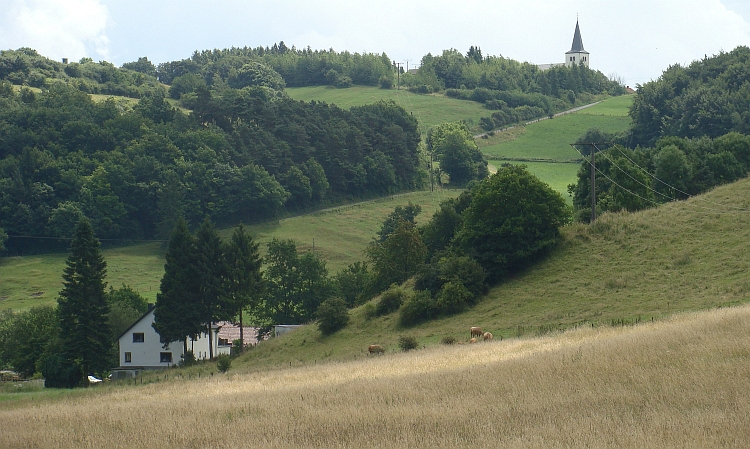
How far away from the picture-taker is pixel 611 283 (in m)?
53.0

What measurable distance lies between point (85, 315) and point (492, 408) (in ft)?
153

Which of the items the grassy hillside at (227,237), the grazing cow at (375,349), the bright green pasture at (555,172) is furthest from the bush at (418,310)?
the bright green pasture at (555,172)

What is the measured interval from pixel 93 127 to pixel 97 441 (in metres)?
119

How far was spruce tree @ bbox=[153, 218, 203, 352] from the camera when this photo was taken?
6525cm

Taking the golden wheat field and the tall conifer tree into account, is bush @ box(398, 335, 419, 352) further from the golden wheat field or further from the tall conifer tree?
the tall conifer tree

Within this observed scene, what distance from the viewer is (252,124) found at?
146 m

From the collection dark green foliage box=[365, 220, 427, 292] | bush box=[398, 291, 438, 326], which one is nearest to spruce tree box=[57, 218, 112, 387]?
bush box=[398, 291, 438, 326]

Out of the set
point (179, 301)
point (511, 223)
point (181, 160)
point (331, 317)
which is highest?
point (181, 160)

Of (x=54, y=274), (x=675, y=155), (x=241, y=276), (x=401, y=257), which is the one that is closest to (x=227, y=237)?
(x=54, y=274)

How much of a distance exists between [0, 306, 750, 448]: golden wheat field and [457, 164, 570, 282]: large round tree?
95.1 feet

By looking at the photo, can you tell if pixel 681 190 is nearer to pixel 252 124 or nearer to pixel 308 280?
pixel 308 280

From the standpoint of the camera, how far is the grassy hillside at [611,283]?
154ft

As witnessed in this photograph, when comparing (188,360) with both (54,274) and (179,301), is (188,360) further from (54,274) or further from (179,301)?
(54,274)

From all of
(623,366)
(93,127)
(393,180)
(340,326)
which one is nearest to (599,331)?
(623,366)
